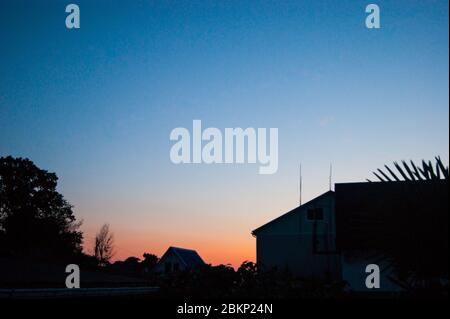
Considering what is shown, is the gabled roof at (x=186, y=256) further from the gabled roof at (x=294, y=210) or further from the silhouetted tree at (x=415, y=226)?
the silhouetted tree at (x=415, y=226)

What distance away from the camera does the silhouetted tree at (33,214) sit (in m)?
39.3

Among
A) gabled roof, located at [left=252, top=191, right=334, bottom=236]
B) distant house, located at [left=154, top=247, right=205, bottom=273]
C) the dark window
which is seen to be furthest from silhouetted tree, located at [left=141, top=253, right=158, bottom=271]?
the dark window

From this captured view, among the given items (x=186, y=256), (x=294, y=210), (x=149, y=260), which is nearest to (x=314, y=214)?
(x=294, y=210)

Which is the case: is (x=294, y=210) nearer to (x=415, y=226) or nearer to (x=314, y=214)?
(x=314, y=214)

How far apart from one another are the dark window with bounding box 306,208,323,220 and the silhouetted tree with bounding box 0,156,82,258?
21.4 meters

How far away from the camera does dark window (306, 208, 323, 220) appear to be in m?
29.7

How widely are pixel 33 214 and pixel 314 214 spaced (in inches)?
1036

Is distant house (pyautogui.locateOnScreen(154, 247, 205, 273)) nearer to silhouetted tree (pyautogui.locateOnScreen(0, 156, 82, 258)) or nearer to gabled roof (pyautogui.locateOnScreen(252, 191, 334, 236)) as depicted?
silhouetted tree (pyautogui.locateOnScreen(0, 156, 82, 258))

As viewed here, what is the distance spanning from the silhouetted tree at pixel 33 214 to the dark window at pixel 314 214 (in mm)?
21435

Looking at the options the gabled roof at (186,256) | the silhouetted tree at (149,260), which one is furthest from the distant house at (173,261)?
the silhouetted tree at (149,260)

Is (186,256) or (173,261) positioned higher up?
(186,256)

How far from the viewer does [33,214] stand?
41250mm
